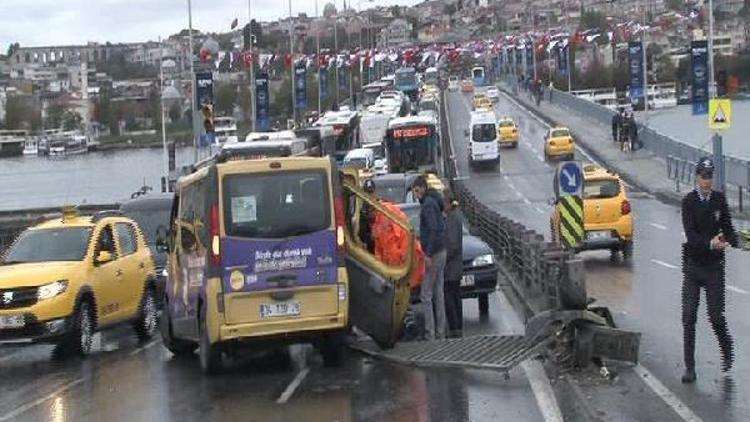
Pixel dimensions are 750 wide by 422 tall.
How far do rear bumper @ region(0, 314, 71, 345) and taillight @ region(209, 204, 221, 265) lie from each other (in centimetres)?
340

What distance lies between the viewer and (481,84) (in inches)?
6117

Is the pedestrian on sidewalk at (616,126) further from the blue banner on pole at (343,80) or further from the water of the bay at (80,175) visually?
the blue banner on pole at (343,80)

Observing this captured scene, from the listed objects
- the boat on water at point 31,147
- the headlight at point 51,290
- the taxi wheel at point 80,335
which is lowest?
the boat on water at point 31,147

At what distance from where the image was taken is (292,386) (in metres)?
13.1

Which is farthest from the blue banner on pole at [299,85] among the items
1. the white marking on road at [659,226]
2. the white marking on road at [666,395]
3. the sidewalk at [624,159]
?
the white marking on road at [666,395]

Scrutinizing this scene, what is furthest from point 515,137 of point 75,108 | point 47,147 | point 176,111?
point 75,108

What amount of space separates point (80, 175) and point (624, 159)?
5747 centimetres

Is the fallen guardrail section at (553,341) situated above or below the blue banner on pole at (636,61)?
below

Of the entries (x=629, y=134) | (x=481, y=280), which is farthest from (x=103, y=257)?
(x=629, y=134)

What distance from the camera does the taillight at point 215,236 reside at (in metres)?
13.3

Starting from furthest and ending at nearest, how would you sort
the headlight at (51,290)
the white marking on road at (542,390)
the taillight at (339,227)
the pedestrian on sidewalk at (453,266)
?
the headlight at (51,290) < the pedestrian on sidewalk at (453,266) < the taillight at (339,227) < the white marking on road at (542,390)

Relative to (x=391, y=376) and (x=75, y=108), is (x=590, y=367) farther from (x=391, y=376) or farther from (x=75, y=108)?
(x=75, y=108)

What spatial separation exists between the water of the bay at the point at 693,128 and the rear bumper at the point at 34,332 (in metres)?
81.7

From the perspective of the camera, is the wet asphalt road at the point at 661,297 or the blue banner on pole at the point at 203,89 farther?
the blue banner on pole at the point at 203,89
